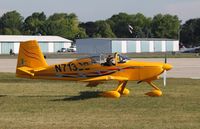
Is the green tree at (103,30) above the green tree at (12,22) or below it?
below

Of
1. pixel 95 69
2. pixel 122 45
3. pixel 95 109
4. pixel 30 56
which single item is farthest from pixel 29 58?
pixel 122 45

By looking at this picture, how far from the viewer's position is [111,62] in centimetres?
1691

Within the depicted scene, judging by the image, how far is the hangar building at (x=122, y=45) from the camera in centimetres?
9981

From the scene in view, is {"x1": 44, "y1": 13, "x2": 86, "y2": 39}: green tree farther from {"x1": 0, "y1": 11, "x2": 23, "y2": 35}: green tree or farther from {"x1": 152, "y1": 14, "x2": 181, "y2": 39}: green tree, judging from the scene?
{"x1": 152, "y1": 14, "x2": 181, "y2": 39}: green tree

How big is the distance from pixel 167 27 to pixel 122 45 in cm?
4758

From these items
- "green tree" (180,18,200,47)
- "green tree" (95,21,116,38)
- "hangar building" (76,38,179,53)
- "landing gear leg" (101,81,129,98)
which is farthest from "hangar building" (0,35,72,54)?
"landing gear leg" (101,81,129,98)

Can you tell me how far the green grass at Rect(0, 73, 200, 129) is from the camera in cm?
1095

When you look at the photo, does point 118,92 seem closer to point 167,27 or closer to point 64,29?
point 167,27

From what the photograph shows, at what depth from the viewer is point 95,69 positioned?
17.0 meters

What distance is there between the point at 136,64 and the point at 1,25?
554 feet

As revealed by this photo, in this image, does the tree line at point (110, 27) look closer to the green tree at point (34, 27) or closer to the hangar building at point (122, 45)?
the green tree at point (34, 27)

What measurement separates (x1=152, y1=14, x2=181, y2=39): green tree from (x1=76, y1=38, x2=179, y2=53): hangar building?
32.5 m

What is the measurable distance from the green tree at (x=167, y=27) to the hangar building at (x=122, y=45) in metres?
32.5

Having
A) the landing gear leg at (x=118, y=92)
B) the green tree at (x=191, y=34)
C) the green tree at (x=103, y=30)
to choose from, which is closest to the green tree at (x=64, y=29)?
the green tree at (x=103, y=30)
